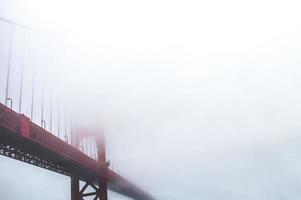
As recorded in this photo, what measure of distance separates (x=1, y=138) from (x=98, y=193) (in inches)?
505

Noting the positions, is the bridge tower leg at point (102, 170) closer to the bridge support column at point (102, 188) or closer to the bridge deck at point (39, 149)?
the bridge support column at point (102, 188)

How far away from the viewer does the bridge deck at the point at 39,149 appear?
634 inches

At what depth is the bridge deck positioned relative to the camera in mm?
16109

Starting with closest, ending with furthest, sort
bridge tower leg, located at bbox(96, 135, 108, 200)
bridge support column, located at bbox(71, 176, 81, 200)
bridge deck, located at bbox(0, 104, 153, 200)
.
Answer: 1. bridge deck, located at bbox(0, 104, 153, 200)
2. bridge support column, located at bbox(71, 176, 81, 200)
3. bridge tower leg, located at bbox(96, 135, 108, 200)

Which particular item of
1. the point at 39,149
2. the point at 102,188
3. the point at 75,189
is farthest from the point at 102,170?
the point at 39,149

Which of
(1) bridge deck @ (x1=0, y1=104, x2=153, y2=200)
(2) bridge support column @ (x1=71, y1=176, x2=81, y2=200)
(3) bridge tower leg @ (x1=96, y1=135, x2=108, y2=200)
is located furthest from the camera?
(3) bridge tower leg @ (x1=96, y1=135, x2=108, y2=200)

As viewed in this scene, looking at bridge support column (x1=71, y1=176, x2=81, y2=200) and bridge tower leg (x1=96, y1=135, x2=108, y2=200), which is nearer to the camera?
bridge support column (x1=71, y1=176, x2=81, y2=200)

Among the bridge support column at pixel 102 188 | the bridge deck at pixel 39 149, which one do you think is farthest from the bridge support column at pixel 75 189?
the bridge support column at pixel 102 188

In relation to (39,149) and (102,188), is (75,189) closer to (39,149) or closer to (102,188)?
(102,188)

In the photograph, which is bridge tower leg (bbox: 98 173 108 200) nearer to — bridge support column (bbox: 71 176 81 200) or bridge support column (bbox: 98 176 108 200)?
bridge support column (bbox: 98 176 108 200)

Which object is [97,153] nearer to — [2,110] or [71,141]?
[71,141]

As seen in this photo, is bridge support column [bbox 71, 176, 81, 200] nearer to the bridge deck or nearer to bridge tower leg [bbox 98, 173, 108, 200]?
the bridge deck

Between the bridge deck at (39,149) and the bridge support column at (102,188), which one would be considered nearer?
the bridge deck at (39,149)

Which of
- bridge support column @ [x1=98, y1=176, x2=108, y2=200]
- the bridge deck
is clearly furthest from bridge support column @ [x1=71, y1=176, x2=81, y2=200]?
bridge support column @ [x1=98, y1=176, x2=108, y2=200]
